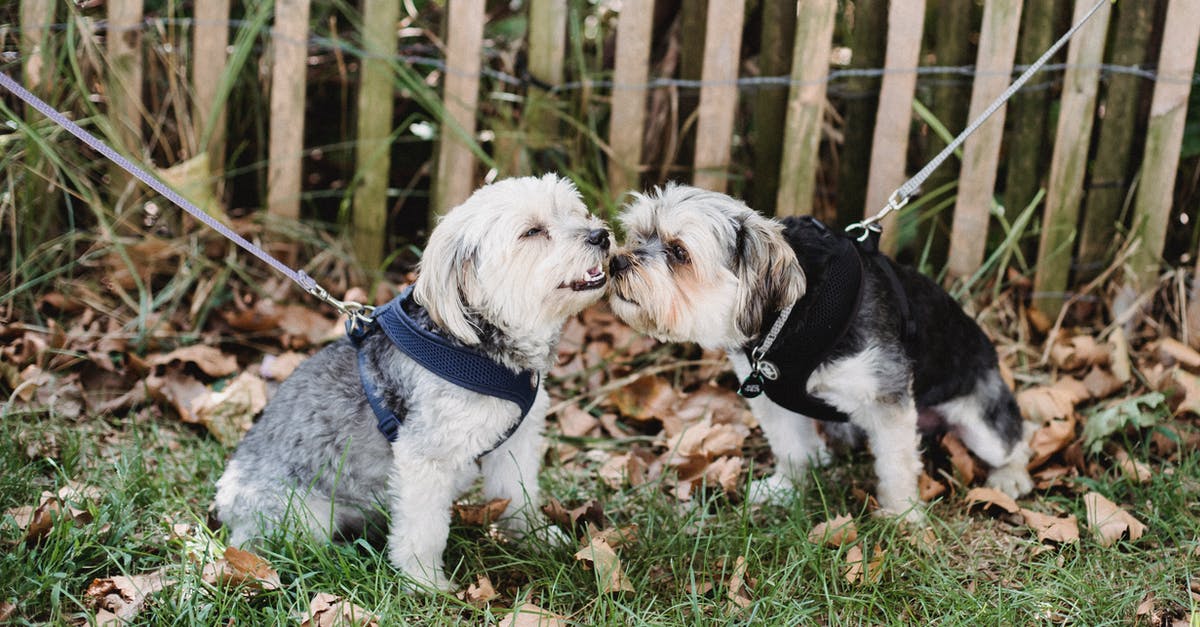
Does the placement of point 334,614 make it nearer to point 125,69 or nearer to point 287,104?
point 287,104

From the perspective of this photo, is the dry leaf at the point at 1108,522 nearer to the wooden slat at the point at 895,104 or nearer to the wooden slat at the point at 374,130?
the wooden slat at the point at 895,104

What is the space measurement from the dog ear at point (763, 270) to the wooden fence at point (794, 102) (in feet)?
5.74

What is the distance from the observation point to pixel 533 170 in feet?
17.4

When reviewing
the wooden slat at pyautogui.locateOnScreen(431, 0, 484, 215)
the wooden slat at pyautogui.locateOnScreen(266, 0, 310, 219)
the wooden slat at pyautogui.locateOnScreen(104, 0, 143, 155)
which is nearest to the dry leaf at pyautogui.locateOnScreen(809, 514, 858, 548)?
the wooden slat at pyautogui.locateOnScreen(431, 0, 484, 215)

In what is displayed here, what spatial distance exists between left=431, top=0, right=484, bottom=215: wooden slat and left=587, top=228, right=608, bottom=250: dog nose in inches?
82.8

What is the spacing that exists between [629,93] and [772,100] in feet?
2.30

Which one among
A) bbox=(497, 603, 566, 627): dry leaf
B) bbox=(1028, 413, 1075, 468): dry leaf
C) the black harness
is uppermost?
the black harness

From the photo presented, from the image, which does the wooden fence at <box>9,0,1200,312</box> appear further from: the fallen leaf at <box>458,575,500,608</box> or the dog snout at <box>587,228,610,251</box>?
the fallen leaf at <box>458,575,500,608</box>

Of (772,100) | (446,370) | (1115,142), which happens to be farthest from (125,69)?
(1115,142)

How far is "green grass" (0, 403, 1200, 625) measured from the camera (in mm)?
3193

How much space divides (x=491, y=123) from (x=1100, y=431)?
3.22 m

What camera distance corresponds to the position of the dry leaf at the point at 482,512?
143 inches

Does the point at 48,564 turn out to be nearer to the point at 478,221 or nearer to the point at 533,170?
the point at 478,221

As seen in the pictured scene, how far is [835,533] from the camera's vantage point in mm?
3527
